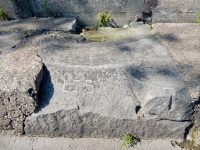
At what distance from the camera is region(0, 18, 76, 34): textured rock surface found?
307cm

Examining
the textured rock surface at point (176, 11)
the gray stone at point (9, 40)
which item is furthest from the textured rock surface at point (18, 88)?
the textured rock surface at point (176, 11)

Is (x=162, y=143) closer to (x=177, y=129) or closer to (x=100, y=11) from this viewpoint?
(x=177, y=129)

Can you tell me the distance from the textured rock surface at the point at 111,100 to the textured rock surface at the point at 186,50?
91 mm

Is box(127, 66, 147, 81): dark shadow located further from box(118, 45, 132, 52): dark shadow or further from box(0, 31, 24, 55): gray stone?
box(0, 31, 24, 55): gray stone

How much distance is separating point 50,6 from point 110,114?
188 centimetres

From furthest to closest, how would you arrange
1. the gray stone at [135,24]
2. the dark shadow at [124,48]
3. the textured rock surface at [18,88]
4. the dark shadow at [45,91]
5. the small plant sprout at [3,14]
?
the small plant sprout at [3,14]
the gray stone at [135,24]
the dark shadow at [124,48]
the dark shadow at [45,91]
the textured rock surface at [18,88]

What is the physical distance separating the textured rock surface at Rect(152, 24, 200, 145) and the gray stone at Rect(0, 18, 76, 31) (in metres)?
1.07

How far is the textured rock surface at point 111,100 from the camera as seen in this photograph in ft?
6.81

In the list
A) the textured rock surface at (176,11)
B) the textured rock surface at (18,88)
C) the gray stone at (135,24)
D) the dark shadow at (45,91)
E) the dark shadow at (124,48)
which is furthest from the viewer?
the gray stone at (135,24)

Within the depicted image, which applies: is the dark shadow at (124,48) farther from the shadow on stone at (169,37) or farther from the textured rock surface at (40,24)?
the textured rock surface at (40,24)

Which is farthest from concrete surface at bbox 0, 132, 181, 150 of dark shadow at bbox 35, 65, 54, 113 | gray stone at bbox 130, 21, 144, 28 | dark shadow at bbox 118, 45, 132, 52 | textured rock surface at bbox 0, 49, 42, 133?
gray stone at bbox 130, 21, 144, 28

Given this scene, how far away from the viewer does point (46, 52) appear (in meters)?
2.40

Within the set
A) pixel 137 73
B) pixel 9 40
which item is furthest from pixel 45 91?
pixel 9 40

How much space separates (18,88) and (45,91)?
25 centimetres
